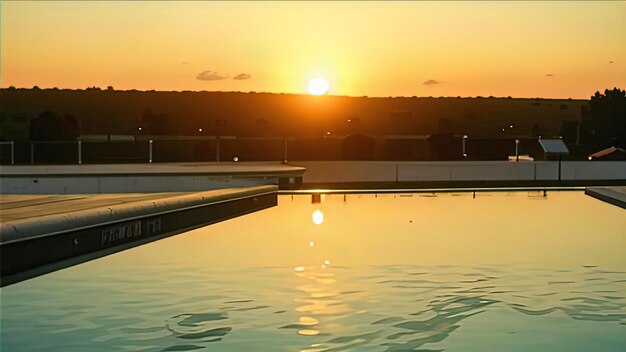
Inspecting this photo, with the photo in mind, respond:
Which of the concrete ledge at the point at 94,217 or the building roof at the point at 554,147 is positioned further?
the building roof at the point at 554,147

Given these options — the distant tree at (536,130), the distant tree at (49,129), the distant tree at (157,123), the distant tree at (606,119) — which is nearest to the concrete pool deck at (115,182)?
the distant tree at (49,129)

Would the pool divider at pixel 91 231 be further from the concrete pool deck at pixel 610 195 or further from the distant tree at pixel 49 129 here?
the distant tree at pixel 49 129

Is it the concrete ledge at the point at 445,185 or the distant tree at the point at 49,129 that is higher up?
the distant tree at the point at 49,129

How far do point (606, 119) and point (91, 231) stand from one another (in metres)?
65.6

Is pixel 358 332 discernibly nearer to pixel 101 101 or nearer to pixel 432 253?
pixel 432 253

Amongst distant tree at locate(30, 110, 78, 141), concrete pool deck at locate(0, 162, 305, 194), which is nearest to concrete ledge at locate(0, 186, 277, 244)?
concrete pool deck at locate(0, 162, 305, 194)

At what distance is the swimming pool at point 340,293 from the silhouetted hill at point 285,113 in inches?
3259

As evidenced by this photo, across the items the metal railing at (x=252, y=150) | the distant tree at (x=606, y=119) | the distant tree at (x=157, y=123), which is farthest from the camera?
the distant tree at (x=157, y=123)

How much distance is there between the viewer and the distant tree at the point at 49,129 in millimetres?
59812

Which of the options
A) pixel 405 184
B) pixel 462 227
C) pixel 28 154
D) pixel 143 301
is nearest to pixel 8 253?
pixel 143 301

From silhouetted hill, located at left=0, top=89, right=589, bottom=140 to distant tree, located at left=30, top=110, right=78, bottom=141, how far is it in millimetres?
32882

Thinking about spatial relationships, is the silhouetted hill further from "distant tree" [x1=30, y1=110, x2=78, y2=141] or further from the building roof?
the building roof

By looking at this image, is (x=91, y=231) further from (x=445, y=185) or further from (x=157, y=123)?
(x=157, y=123)

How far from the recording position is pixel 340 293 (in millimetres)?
9336
